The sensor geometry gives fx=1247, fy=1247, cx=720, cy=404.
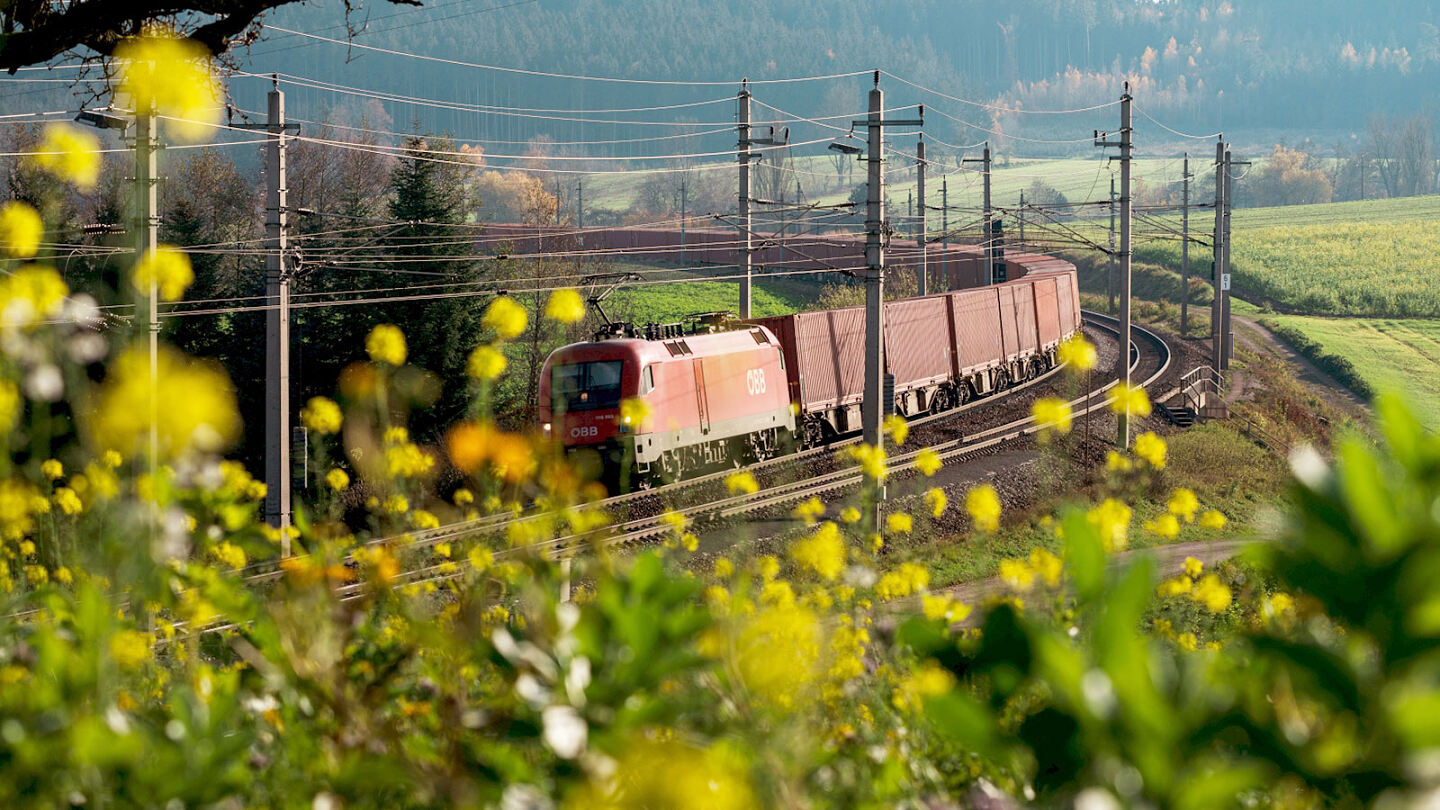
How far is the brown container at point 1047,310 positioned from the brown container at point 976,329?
4.21 m

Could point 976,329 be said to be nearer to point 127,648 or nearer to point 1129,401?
point 1129,401

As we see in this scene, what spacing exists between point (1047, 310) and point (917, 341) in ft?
43.4

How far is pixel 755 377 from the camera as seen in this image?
81.7ft

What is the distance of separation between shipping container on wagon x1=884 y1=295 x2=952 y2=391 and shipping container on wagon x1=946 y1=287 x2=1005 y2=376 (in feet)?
1.84

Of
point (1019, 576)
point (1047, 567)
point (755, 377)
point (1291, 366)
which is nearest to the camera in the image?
point (1047, 567)

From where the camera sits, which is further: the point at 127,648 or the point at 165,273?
the point at 165,273

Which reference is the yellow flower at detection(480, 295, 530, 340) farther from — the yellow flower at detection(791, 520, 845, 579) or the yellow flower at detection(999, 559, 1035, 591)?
the yellow flower at detection(999, 559, 1035, 591)

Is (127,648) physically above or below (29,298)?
below

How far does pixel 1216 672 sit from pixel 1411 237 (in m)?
105

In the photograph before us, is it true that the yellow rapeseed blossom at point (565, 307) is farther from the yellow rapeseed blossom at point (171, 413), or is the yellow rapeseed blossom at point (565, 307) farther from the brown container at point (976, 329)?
the brown container at point (976, 329)

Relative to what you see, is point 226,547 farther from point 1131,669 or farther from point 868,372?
point 868,372

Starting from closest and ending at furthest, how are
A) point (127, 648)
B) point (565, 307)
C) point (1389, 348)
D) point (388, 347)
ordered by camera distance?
point (127, 648), point (388, 347), point (565, 307), point (1389, 348)

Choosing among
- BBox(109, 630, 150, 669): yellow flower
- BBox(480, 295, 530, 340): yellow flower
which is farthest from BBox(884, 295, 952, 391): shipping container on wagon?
BBox(109, 630, 150, 669): yellow flower

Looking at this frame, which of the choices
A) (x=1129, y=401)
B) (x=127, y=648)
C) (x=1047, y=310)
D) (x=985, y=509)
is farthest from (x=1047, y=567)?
(x=1047, y=310)
